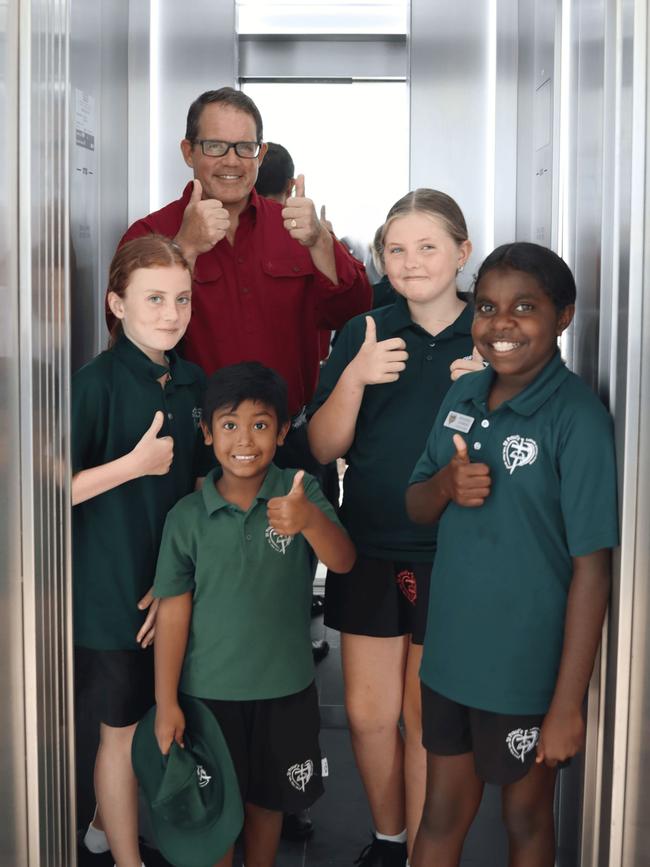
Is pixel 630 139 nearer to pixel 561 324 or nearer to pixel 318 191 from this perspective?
pixel 561 324

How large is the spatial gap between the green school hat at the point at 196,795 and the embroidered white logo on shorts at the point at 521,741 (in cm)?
53

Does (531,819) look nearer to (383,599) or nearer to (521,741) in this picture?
(521,741)

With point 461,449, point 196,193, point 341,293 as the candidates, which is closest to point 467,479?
point 461,449

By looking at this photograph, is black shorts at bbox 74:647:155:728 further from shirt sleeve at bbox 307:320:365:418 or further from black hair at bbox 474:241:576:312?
black hair at bbox 474:241:576:312

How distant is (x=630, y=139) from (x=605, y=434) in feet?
1.48

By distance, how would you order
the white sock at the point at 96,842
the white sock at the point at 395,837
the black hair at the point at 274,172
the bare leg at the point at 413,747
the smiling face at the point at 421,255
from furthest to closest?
the black hair at the point at 274,172 < the white sock at the point at 96,842 < the white sock at the point at 395,837 < the bare leg at the point at 413,747 < the smiling face at the point at 421,255

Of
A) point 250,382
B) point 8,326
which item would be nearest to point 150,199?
point 250,382

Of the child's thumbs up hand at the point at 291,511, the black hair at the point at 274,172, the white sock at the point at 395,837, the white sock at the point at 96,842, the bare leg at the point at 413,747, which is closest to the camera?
the child's thumbs up hand at the point at 291,511

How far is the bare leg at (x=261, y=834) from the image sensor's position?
6.94 ft

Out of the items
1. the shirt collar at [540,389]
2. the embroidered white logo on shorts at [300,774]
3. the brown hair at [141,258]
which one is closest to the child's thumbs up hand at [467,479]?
the shirt collar at [540,389]

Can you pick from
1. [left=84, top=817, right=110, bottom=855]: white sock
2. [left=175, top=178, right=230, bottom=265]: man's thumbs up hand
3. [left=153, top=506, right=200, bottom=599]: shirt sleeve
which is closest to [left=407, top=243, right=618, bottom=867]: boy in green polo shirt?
[left=153, top=506, right=200, bottom=599]: shirt sleeve

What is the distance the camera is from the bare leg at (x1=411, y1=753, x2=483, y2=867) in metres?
1.88

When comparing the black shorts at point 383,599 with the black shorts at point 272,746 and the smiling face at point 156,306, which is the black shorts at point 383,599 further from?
the smiling face at point 156,306

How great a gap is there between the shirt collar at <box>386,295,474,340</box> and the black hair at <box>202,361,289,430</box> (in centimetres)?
26
